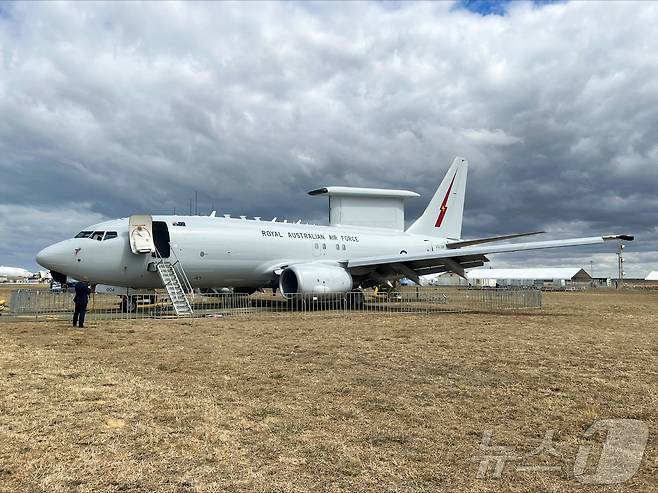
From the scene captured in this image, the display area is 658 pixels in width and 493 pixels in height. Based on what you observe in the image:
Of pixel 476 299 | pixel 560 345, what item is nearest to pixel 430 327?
pixel 560 345

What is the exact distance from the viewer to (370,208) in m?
38.5

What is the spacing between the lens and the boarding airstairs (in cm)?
1856

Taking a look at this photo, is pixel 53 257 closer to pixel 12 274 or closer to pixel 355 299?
pixel 355 299

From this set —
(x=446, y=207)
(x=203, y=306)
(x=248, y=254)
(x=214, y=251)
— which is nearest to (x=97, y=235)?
(x=214, y=251)

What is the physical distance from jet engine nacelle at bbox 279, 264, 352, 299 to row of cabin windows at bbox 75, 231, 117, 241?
7445 millimetres

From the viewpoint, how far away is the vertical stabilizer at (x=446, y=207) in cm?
3344

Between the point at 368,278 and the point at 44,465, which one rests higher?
the point at 368,278

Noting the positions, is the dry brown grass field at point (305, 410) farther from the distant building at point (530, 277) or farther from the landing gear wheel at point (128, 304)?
the distant building at point (530, 277)

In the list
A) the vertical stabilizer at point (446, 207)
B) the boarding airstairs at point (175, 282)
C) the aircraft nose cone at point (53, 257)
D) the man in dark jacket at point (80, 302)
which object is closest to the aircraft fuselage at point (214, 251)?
the aircraft nose cone at point (53, 257)

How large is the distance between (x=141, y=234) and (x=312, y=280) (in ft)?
24.4

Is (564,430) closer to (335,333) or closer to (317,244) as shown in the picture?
(335,333)

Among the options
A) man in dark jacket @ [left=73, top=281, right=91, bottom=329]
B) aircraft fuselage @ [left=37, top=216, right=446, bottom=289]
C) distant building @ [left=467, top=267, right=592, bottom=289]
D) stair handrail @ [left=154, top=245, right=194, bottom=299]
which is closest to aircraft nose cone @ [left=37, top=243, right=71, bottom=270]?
aircraft fuselage @ [left=37, top=216, right=446, bottom=289]

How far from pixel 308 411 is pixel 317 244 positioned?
19.7m

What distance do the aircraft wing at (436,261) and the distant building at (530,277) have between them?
251ft
